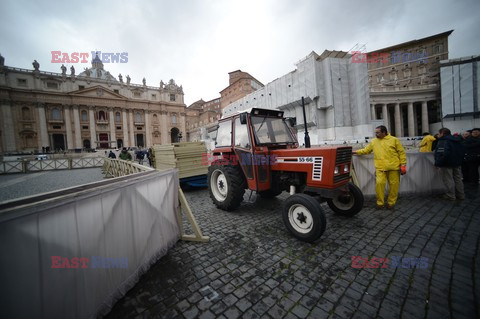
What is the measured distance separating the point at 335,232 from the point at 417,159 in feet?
14.6

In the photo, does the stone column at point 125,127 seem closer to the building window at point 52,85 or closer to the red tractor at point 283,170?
the building window at point 52,85

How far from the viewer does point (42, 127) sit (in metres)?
38.9

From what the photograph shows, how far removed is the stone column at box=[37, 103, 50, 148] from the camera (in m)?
38.8

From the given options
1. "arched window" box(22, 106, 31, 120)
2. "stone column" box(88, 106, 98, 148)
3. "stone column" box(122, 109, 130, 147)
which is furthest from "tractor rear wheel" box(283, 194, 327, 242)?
"arched window" box(22, 106, 31, 120)

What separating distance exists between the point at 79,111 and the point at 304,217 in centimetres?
5740

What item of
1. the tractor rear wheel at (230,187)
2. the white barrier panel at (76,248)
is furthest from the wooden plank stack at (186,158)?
the white barrier panel at (76,248)

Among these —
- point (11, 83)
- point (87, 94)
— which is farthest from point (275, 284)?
point (11, 83)

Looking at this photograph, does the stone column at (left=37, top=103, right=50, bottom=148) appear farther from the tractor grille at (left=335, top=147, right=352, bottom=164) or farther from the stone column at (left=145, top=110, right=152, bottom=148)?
the tractor grille at (left=335, top=147, right=352, bottom=164)

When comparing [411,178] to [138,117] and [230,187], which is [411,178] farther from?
[138,117]

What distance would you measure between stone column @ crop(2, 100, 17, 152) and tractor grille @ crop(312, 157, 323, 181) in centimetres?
5755

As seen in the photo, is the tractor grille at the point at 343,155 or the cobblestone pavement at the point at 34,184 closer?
the tractor grille at the point at 343,155

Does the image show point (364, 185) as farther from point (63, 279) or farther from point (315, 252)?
point (63, 279)

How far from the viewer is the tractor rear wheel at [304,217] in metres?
2.89

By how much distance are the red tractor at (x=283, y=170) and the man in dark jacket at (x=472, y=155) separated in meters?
5.52
